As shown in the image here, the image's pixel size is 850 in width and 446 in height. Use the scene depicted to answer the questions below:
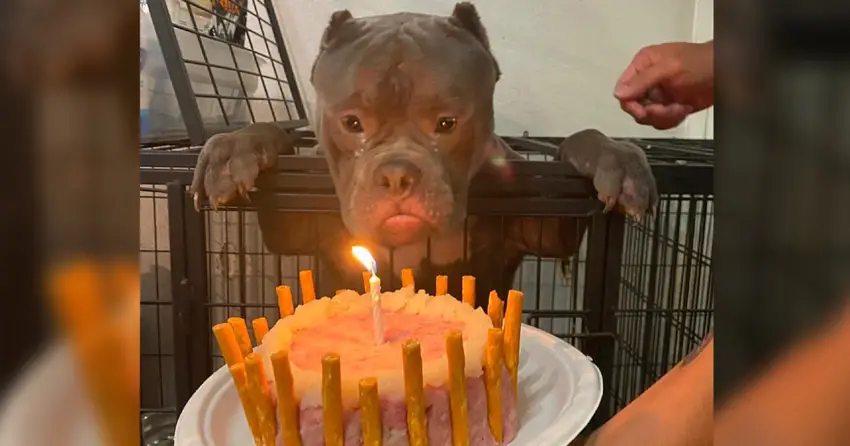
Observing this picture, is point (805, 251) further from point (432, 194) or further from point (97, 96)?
point (97, 96)

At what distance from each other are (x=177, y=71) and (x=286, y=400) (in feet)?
0.85

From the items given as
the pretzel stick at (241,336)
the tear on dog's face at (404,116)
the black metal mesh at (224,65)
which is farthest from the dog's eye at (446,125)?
Result: the pretzel stick at (241,336)

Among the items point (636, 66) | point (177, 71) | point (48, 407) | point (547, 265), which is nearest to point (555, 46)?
point (636, 66)

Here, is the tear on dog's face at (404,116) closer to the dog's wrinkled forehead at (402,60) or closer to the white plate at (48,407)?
the dog's wrinkled forehead at (402,60)

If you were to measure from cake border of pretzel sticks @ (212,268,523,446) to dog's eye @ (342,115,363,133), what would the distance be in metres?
0.18

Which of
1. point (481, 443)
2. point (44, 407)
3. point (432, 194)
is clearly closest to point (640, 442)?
point (481, 443)

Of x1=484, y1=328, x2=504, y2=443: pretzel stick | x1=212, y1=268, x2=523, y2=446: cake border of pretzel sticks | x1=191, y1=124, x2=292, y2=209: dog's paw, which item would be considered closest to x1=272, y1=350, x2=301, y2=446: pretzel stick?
x1=212, y1=268, x2=523, y2=446: cake border of pretzel sticks

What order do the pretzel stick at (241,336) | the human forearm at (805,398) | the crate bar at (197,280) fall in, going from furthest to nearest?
the crate bar at (197,280), the pretzel stick at (241,336), the human forearm at (805,398)

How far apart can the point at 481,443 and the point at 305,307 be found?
0.44 feet

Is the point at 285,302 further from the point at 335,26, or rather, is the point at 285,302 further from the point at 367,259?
the point at 335,26

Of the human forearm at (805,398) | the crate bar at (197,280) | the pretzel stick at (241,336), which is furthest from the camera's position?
the crate bar at (197,280)

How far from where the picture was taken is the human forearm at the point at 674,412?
0.39 m

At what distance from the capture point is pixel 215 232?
1.78 feet

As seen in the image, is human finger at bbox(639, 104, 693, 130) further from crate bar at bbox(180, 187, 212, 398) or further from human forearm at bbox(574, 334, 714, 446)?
crate bar at bbox(180, 187, 212, 398)
